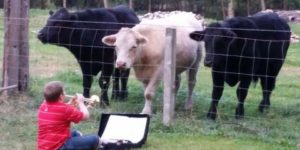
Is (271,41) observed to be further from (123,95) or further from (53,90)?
(53,90)

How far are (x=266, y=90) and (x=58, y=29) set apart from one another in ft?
11.6

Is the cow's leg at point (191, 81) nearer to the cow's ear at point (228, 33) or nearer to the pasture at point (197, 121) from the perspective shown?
the pasture at point (197, 121)

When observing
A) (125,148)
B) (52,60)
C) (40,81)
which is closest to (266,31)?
(125,148)

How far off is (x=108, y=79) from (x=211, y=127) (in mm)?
2795

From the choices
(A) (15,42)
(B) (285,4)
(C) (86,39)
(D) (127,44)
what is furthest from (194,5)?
(D) (127,44)

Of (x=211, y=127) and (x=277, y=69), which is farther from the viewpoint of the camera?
(x=277, y=69)

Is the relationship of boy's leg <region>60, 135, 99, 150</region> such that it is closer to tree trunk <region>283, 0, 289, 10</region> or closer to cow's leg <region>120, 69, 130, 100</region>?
cow's leg <region>120, 69, 130, 100</region>

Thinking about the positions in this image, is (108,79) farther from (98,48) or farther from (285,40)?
(285,40)

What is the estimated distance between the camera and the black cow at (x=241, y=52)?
978 centimetres

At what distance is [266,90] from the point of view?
11.2 m

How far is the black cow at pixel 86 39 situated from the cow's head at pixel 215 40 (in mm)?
1888

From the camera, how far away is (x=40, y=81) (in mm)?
Result: 13109

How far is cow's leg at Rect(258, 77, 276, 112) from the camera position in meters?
10.8

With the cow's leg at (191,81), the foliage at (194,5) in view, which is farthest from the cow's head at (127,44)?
the foliage at (194,5)
